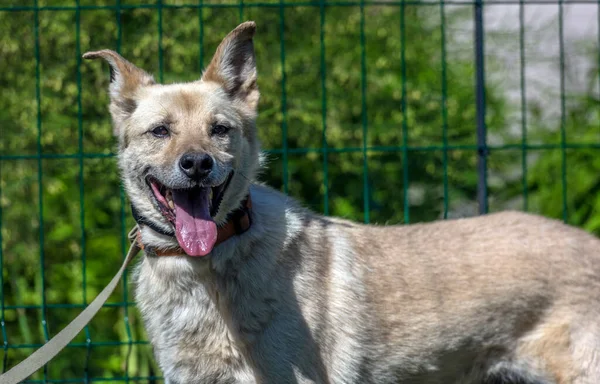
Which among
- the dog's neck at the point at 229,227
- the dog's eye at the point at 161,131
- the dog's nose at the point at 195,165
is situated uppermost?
the dog's eye at the point at 161,131

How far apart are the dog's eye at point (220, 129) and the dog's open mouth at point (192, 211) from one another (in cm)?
19

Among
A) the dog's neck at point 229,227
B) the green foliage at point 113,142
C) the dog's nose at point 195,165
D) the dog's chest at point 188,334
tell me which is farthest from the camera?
the green foliage at point 113,142

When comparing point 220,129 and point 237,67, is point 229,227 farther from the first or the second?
point 237,67

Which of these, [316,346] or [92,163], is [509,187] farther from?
[316,346]

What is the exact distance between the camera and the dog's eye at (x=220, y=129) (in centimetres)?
370

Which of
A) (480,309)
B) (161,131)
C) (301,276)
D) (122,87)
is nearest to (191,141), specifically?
(161,131)

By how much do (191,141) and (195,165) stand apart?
0.19 meters

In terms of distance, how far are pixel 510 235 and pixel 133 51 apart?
295cm

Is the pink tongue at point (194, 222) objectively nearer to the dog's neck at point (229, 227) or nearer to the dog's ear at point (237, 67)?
the dog's neck at point (229, 227)

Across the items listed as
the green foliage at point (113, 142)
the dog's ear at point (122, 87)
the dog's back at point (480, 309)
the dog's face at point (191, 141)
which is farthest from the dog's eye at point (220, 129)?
the green foliage at point (113, 142)

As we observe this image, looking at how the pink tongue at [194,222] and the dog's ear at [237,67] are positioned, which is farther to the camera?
the dog's ear at [237,67]

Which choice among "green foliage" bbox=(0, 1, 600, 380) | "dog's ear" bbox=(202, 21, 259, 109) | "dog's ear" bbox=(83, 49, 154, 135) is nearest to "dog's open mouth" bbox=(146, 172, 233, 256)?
"dog's ear" bbox=(83, 49, 154, 135)

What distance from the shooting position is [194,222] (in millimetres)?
3488

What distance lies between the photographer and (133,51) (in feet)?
19.7
